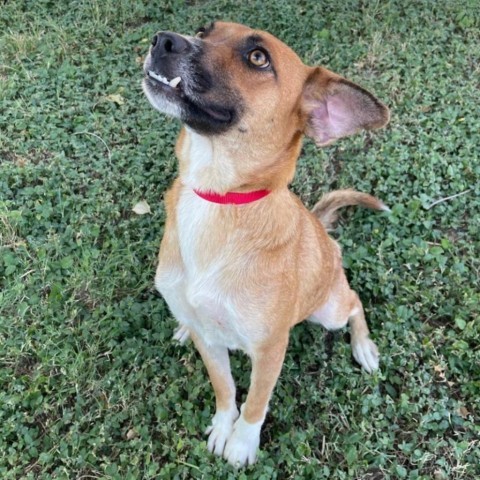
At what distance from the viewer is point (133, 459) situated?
11.3 ft

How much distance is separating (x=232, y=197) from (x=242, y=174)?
0.14 m

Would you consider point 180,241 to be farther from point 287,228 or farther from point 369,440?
point 369,440

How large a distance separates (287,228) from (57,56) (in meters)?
4.08

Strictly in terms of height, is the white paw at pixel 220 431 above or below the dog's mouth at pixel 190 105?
below

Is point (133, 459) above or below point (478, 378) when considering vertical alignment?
below

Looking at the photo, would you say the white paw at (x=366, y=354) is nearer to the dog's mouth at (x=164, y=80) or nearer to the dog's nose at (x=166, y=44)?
the dog's mouth at (x=164, y=80)

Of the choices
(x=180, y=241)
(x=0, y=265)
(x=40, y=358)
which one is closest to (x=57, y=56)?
(x=0, y=265)

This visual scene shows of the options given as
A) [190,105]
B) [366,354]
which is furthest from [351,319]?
[190,105]

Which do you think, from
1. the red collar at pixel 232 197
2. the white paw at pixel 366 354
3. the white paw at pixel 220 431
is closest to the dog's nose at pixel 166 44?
the red collar at pixel 232 197

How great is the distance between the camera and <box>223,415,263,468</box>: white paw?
3405 millimetres

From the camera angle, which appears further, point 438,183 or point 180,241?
point 438,183

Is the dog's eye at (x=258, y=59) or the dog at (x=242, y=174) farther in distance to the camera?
the dog's eye at (x=258, y=59)

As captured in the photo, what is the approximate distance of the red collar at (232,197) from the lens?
111 inches

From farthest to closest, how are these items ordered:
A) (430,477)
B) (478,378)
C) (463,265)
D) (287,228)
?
1. (463,265)
2. (478,378)
3. (430,477)
4. (287,228)
